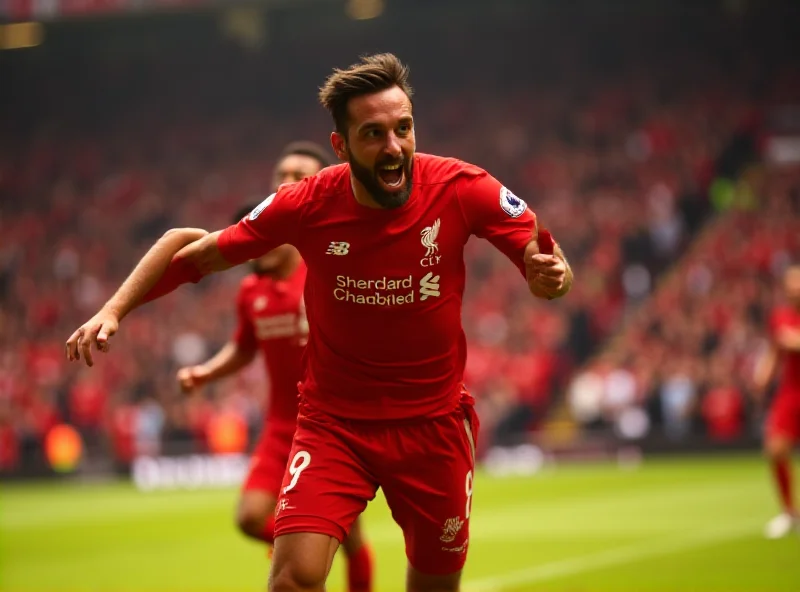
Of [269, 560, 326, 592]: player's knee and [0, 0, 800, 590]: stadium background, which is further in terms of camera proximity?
[0, 0, 800, 590]: stadium background

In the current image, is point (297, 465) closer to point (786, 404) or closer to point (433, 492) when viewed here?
point (433, 492)

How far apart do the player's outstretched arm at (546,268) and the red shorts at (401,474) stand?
0.98 meters

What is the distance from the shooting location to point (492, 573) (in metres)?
12.2

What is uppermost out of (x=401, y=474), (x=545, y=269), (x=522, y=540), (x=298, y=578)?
(x=545, y=269)

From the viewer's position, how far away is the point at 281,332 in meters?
8.75

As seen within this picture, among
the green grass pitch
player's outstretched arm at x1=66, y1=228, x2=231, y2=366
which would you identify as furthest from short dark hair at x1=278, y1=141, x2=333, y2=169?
the green grass pitch

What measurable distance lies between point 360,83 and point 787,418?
9.78 metres

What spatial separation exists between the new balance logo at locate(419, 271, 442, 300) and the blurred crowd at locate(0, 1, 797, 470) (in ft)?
66.5

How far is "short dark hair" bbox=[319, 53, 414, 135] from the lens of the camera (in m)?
5.89

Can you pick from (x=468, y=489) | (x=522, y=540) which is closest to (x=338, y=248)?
(x=468, y=489)

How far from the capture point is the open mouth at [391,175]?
5852mm

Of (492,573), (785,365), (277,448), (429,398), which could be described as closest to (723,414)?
(785,365)

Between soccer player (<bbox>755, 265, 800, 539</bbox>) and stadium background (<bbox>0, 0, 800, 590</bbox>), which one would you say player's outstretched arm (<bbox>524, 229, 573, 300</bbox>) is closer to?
stadium background (<bbox>0, 0, 800, 590</bbox>)

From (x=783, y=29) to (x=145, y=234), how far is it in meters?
18.5
